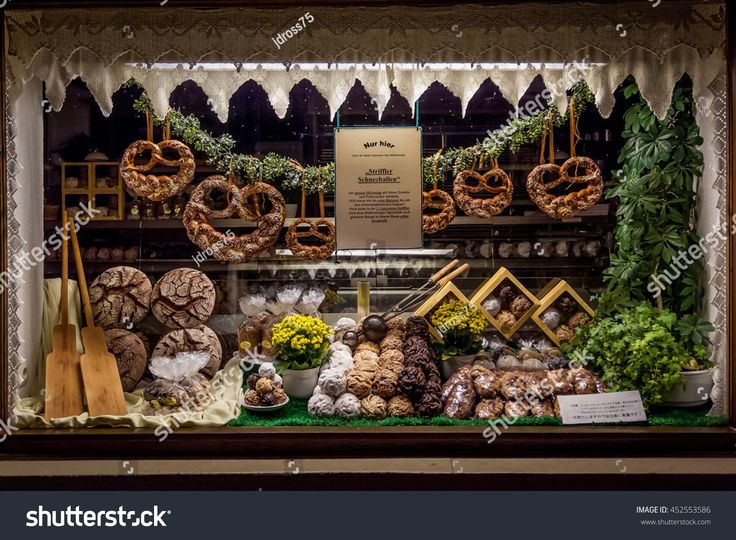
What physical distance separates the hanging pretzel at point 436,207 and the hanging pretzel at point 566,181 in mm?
598

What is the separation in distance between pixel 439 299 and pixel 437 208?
0.68 m

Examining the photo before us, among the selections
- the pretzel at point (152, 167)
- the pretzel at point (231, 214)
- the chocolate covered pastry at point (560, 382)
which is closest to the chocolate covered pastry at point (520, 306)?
the chocolate covered pastry at point (560, 382)

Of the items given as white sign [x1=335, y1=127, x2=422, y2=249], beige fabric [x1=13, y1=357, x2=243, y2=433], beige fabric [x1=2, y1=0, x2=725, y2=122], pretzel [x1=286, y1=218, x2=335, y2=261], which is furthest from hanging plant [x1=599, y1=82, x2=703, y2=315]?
beige fabric [x1=13, y1=357, x2=243, y2=433]

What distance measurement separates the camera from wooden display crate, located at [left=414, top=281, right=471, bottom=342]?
438cm

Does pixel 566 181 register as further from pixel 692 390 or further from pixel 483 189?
pixel 692 390

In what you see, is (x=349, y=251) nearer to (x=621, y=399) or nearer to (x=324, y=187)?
(x=324, y=187)

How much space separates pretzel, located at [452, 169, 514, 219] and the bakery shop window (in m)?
0.02

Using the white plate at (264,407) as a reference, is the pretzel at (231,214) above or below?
above

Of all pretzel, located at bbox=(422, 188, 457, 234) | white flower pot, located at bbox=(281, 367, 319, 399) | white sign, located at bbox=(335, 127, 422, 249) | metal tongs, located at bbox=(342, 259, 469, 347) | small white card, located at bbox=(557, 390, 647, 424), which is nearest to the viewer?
small white card, located at bbox=(557, 390, 647, 424)

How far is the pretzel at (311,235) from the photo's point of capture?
4.50 m

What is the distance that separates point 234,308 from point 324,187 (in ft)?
3.75

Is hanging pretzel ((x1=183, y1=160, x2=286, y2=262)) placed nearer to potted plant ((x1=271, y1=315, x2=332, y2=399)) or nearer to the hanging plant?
potted plant ((x1=271, y1=315, x2=332, y2=399))

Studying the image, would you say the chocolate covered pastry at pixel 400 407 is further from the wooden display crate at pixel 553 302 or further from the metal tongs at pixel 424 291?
the wooden display crate at pixel 553 302

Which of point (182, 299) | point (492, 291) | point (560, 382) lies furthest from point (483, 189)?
point (182, 299)
